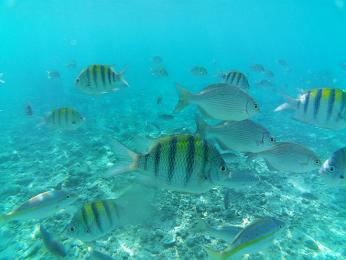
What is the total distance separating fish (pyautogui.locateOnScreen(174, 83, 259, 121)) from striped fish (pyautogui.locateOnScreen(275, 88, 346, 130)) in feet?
2.61

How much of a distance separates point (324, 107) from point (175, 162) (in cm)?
288

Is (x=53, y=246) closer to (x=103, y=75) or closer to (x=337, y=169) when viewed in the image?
(x=103, y=75)

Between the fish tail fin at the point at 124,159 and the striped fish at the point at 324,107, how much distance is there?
3045 millimetres

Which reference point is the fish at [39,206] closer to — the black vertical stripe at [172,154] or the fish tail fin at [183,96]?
the fish tail fin at [183,96]

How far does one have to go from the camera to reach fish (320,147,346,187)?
3.68 m

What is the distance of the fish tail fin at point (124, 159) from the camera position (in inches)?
106

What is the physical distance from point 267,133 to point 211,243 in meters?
2.93

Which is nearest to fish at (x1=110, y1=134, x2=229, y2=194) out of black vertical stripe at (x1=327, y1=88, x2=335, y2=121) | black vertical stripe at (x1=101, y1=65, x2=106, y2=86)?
black vertical stripe at (x1=327, y1=88, x2=335, y2=121)

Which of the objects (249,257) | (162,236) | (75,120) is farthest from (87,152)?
(249,257)

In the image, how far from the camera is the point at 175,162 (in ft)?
8.93

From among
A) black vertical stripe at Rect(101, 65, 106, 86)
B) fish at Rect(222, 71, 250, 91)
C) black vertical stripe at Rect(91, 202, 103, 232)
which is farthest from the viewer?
fish at Rect(222, 71, 250, 91)

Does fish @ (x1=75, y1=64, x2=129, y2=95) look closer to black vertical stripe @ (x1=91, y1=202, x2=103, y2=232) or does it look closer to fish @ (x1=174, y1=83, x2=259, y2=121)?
fish @ (x1=174, y1=83, x2=259, y2=121)

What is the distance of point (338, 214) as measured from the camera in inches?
306

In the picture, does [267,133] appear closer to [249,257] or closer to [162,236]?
[249,257]
